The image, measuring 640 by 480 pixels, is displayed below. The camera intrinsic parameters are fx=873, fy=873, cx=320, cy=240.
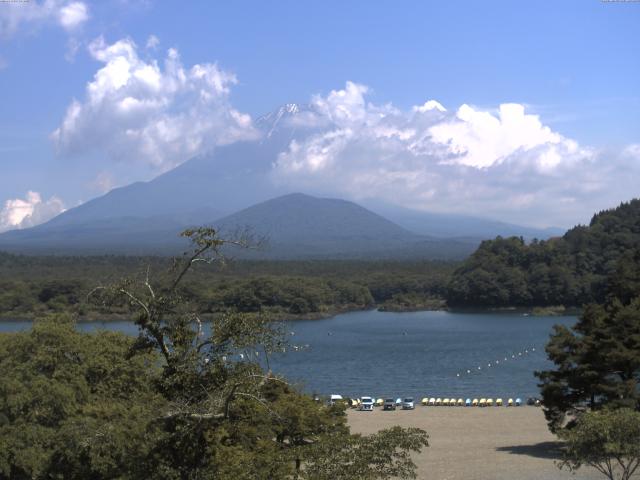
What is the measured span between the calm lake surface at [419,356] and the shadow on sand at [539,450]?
5.02 meters

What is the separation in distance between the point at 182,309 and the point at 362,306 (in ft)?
197

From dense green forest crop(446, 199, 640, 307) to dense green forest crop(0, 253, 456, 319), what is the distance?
13.1ft

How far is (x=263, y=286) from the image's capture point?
58719 millimetres

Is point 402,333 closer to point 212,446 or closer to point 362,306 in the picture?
point 362,306

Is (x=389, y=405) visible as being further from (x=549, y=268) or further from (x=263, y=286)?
(x=549, y=268)

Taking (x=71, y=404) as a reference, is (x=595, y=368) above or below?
above

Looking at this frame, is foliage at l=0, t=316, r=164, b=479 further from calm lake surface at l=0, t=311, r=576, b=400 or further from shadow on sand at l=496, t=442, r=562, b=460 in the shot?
shadow on sand at l=496, t=442, r=562, b=460

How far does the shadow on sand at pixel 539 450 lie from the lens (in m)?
16.9

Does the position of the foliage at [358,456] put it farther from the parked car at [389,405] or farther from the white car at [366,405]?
the parked car at [389,405]

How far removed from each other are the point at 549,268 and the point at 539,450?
46.6 meters

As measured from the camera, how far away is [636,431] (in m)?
10.3

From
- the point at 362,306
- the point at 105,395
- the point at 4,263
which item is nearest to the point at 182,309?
the point at 105,395

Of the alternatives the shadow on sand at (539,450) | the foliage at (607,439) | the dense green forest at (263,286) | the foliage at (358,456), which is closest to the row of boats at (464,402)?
the shadow on sand at (539,450)

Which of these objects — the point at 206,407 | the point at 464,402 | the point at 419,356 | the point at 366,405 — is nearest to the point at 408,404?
the point at 366,405
